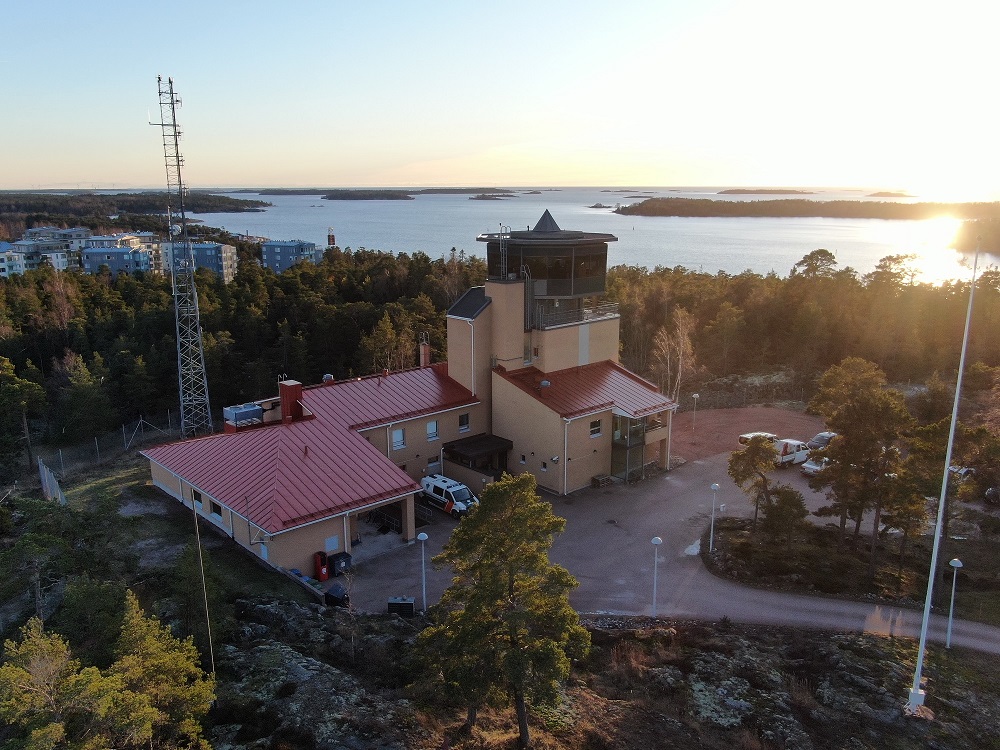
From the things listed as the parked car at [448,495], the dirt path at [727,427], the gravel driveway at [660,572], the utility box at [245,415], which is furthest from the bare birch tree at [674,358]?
the utility box at [245,415]

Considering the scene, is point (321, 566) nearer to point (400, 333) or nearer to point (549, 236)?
point (549, 236)

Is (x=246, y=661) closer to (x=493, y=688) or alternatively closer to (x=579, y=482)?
(x=493, y=688)

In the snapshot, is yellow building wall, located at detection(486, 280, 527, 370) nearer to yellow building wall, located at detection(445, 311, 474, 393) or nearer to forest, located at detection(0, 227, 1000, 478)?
yellow building wall, located at detection(445, 311, 474, 393)

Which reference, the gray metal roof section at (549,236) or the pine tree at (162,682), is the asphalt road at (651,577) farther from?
the gray metal roof section at (549,236)

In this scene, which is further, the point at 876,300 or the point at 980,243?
the point at 876,300

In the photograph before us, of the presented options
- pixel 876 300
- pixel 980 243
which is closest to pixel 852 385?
pixel 980 243

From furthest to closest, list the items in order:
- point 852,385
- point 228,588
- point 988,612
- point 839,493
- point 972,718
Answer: point 852,385 < point 839,493 < point 988,612 < point 228,588 < point 972,718

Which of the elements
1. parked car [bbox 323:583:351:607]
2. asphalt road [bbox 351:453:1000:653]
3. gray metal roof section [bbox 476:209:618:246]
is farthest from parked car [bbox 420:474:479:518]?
gray metal roof section [bbox 476:209:618:246]

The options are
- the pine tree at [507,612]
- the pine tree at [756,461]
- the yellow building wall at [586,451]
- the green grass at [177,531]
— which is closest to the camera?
the pine tree at [507,612]
